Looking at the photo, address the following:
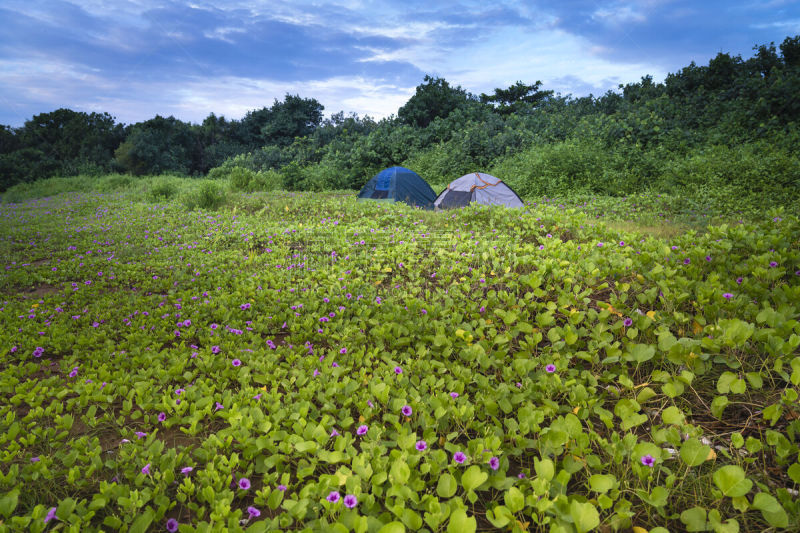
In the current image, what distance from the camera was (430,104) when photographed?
24219 mm

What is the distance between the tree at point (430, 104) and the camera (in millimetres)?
24016

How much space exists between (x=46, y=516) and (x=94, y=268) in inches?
196

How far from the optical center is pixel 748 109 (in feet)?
44.1

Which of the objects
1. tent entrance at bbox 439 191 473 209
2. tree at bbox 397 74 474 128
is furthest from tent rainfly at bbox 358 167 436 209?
tree at bbox 397 74 474 128

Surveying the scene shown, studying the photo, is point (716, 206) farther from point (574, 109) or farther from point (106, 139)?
point (106, 139)

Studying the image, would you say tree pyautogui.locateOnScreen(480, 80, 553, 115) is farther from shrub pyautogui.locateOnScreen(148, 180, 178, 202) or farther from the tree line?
shrub pyautogui.locateOnScreen(148, 180, 178, 202)

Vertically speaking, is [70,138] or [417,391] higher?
[70,138]

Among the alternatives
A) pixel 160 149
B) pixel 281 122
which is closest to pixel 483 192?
pixel 281 122

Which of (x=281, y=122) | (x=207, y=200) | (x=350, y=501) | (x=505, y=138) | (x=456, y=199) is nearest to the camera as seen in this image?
(x=350, y=501)

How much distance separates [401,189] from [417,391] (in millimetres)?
9980

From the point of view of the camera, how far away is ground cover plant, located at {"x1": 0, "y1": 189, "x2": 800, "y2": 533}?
1.58 meters

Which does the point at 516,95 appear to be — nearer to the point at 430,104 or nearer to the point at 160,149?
the point at 430,104

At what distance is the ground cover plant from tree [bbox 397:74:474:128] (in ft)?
68.1

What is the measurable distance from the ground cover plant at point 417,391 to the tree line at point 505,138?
915 centimetres
